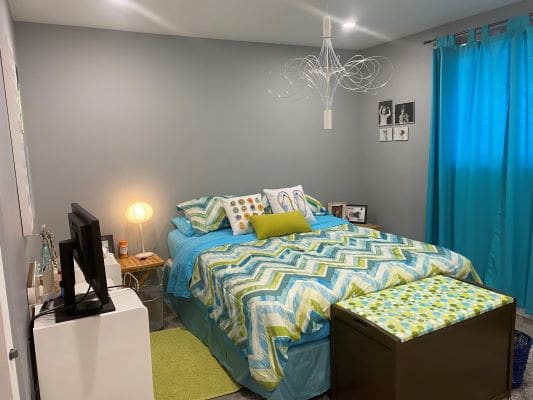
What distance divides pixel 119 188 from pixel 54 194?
51 centimetres

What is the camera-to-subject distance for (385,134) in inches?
175

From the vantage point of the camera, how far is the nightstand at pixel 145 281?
10.9 ft

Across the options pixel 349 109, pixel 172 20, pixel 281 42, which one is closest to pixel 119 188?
pixel 172 20

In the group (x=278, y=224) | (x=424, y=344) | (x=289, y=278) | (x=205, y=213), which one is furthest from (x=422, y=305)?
(x=205, y=213)

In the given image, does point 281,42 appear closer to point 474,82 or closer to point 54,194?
point 474,82

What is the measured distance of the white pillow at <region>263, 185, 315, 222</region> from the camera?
3842 millimetres

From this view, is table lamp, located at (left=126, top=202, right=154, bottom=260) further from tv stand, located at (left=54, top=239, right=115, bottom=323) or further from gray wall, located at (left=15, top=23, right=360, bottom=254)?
tv stand, located at (left=54, top=239, right=115, bottom=323)

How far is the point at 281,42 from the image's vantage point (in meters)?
4.15

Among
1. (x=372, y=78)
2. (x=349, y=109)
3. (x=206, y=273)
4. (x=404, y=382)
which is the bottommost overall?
(x=404, y=382)

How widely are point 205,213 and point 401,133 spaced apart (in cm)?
213

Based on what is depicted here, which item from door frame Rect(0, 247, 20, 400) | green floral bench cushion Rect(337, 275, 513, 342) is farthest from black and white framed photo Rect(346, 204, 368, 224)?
door frame Rect(0, 247, 20, 400)

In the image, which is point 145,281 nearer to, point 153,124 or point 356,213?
point 153,124

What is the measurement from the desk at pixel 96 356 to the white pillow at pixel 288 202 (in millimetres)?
2212

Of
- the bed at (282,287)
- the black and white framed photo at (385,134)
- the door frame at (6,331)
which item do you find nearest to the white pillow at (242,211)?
the bed at (282,287)
